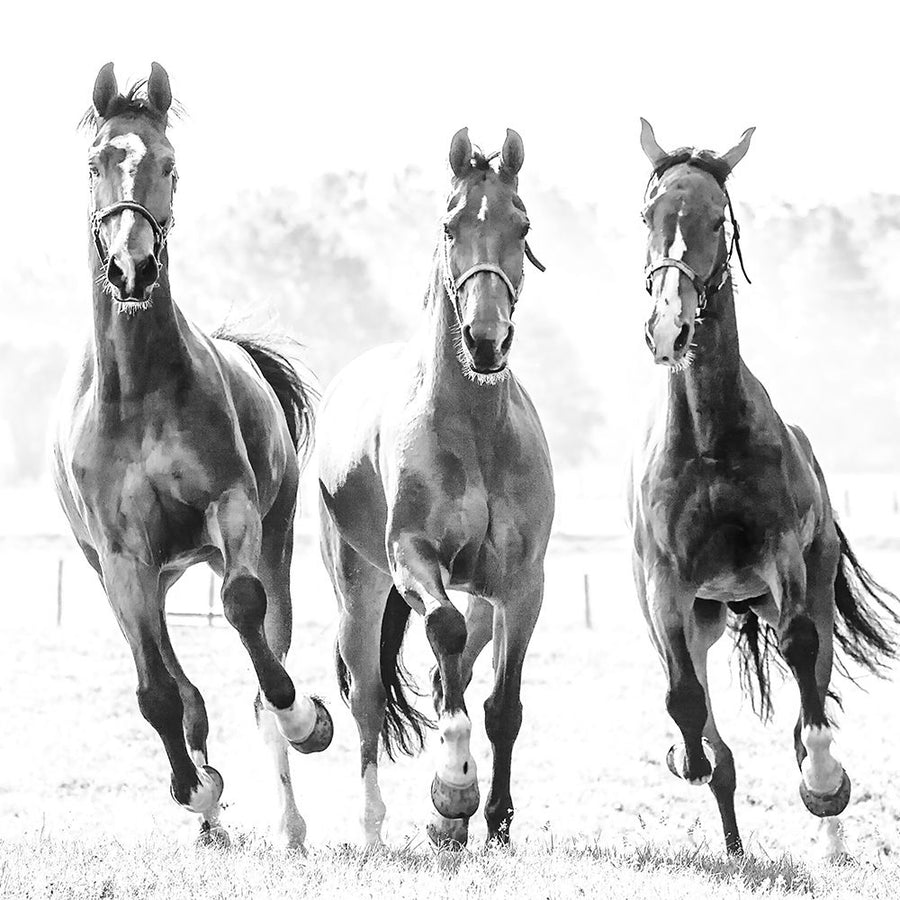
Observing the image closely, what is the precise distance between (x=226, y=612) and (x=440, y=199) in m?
2.45

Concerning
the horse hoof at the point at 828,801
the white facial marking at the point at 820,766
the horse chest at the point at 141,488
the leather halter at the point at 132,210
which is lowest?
the horse hoof at the point at 828,801

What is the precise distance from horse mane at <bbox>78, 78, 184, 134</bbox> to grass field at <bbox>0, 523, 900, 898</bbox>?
12.5 feet

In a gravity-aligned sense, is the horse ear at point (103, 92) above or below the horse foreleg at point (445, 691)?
above

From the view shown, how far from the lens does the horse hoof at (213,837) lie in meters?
7.48

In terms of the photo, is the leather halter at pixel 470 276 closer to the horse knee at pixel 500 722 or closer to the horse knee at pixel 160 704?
the horse knee at pixel 500 722

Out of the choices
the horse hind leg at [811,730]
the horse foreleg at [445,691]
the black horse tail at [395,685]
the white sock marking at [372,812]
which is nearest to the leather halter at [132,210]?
the horse foreleg at [445,691]

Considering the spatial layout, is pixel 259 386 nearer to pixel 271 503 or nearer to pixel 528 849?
pixel 271 503

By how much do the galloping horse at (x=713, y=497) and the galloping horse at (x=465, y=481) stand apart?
0.68 metres

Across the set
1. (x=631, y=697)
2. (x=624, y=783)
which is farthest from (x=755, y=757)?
(x=631, y=697)

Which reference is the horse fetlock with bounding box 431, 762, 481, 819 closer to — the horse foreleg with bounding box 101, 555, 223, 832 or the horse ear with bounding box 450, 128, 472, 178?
the horse foreleg with bounding box 101, 555, 223, 832

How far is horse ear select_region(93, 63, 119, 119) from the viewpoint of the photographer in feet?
23.1

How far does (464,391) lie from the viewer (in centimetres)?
719

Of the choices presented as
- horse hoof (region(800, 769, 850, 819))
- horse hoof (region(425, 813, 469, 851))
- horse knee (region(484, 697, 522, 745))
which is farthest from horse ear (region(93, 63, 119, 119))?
horse hoof (region(800, 769, 850, 819))

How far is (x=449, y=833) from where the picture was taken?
685cm
